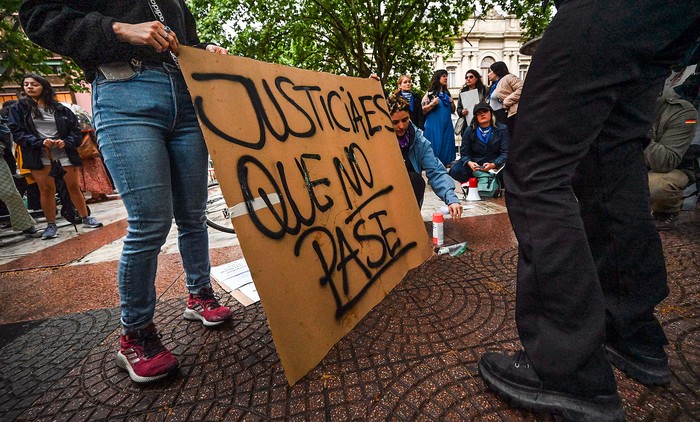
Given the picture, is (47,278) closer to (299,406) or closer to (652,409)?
(299,406)

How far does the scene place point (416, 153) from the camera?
8.96 feet

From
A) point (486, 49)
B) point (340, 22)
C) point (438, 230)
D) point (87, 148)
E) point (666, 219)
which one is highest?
point (486, 49)

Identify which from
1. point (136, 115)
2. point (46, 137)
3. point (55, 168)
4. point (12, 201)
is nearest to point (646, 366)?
point (136, 115)

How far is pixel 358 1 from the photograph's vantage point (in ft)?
32.0

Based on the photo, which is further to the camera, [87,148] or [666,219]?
[87,148]

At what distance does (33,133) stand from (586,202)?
5736 mm

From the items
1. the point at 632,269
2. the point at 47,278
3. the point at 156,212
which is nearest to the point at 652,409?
the point at 632,269

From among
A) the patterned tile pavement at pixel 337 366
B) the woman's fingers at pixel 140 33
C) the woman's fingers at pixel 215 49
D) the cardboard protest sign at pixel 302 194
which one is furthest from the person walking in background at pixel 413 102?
the woman's fingers at pixel 140 33

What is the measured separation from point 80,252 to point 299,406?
11.4 ft

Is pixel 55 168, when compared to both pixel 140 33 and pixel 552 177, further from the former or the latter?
pixel 552 177

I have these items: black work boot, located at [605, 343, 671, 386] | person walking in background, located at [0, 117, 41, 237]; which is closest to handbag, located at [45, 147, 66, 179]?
person walking in background, located at [0, 117, 41, 237]

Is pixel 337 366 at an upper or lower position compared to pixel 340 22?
lower

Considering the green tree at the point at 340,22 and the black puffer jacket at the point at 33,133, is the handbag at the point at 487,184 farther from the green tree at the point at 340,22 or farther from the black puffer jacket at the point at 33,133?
the green tree at the point at 340,22

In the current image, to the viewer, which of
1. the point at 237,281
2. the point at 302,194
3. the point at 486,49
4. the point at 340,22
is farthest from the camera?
the point at 486,49
